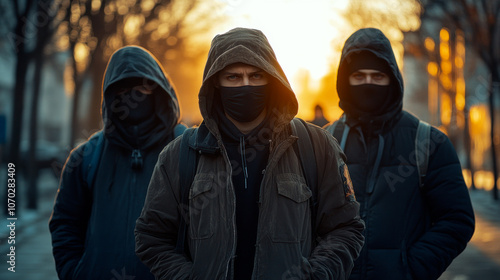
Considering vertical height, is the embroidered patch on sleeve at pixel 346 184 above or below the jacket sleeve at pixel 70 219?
above

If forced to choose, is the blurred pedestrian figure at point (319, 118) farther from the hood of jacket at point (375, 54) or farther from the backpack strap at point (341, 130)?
the backpack strap at point (341, 130)

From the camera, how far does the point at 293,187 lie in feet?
8.74

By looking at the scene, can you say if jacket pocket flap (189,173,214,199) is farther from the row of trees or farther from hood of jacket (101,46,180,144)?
the row of trees

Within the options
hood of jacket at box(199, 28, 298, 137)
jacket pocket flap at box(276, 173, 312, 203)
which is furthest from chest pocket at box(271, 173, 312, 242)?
hood of jacket at box(199, 28, 298, 137)

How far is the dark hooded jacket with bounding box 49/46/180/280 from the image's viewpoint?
141 inches

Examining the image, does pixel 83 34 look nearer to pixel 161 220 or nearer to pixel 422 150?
pixel 422 150

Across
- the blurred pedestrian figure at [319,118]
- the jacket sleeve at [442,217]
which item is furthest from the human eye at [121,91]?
the blurred pedestrian figure at [319,118]

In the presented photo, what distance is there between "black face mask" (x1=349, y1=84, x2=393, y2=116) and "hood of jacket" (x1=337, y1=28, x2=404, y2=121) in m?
0.04

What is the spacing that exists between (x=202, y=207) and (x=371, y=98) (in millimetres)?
1773

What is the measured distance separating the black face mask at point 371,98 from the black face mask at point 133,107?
1345mm

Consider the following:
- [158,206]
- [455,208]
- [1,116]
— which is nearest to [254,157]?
[158,206]

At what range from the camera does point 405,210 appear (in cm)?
361

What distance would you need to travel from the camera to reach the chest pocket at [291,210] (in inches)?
102

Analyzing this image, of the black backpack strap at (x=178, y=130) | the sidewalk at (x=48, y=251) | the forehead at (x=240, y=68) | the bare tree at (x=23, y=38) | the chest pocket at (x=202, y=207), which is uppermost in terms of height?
the bare tree at (x=23, y=38)
